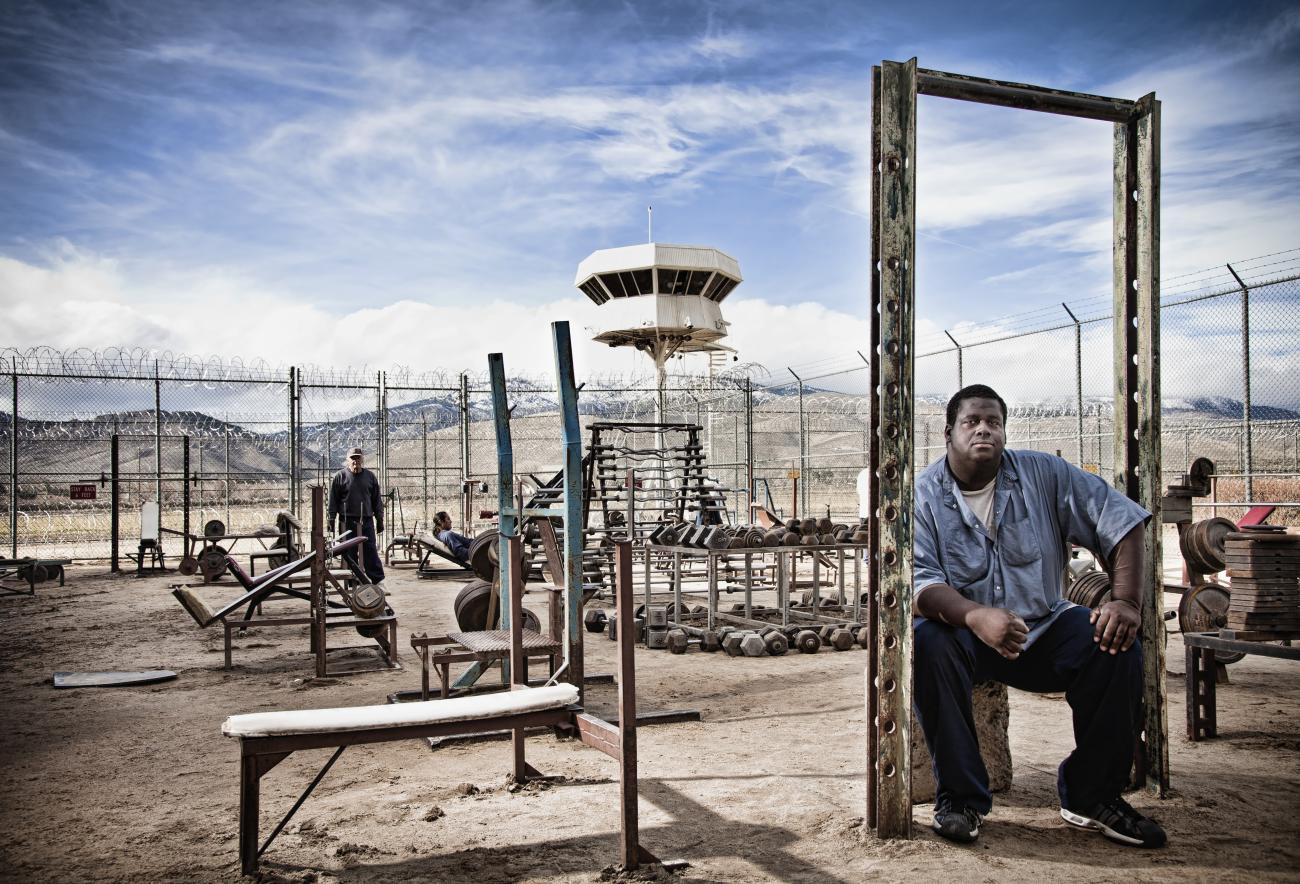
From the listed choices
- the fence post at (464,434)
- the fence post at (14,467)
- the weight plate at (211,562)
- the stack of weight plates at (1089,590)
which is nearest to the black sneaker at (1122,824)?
the stack of weight plates at (1089,590)

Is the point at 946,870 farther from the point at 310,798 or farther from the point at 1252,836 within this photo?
the point at 310,798

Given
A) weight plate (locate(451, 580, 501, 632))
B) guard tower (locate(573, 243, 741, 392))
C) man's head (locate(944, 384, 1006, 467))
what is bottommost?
weight plate (locate(451, 580, 501, 632))

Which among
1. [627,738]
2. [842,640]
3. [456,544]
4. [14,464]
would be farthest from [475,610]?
[14,464]

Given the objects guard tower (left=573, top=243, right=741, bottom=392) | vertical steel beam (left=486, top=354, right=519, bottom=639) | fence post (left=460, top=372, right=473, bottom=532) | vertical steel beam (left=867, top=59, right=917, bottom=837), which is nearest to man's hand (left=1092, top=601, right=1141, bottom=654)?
vertical steel beam (left=867, top=59, right=917, bottom=837)

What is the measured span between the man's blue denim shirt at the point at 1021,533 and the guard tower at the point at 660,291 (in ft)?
85.6

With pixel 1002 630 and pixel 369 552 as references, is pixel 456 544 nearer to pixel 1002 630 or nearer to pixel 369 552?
pixel 369 552

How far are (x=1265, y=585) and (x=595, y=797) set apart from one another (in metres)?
3.82

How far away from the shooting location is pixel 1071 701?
4.12 metres

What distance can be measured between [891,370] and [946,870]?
75.5 inches

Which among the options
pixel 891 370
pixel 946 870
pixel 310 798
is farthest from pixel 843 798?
pixel 310 798

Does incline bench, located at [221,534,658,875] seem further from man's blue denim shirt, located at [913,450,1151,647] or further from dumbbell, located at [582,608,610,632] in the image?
dumbbell, located at [582,608,610,632]

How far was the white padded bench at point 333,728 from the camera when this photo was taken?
370cm

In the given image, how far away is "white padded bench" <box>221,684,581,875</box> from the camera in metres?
3.70

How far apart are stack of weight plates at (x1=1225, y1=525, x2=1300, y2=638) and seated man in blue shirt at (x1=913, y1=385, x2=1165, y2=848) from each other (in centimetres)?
144
